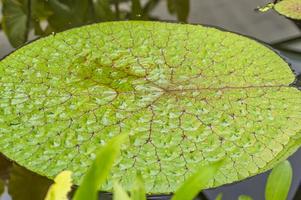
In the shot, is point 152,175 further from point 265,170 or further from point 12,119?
point 12,119

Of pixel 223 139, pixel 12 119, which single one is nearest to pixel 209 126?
pixel 223 139

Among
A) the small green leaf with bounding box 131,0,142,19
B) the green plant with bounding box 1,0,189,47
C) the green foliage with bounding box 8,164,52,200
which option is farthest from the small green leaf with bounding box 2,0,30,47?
the green foliage with bounding box 8,164,52,200

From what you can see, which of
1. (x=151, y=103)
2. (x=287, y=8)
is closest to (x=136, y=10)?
(x=287, y=8)

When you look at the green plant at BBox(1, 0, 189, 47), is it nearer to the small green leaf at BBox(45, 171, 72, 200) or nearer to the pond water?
the pond water

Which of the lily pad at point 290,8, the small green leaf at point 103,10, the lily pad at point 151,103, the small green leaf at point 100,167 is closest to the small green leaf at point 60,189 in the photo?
the small green leaf at point 100,167

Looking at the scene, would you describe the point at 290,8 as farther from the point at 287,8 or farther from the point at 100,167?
the point at 100,167

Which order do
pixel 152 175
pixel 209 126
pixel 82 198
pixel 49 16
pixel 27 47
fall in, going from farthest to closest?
pixel 49 16, pixel 27 47, pixel 209 126, pixel 152 175, pixel 82 198
